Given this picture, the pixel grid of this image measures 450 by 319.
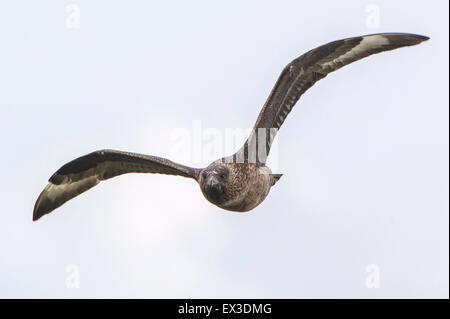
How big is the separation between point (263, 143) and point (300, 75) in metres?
1.12

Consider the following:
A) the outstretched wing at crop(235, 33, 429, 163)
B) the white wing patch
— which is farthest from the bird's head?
the white wing patch

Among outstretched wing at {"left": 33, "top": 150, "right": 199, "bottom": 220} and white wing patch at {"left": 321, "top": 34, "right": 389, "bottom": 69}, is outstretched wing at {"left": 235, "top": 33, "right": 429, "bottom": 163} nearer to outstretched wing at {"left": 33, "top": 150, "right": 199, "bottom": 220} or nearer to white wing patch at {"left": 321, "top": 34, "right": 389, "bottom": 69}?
white wing patch at {"left": 321, "top": 34, "right": 389, "bottom": 69}

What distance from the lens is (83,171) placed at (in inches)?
664

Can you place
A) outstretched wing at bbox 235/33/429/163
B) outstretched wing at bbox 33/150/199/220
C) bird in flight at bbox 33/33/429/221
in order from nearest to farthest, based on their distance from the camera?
1. bird in flight at bbox 33/33/429/221
2. outstretched wing at bbox 235/33/429/163
3. outstretched wing at bbox 33/150/199/220

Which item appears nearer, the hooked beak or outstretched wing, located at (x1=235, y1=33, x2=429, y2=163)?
the hooked beak

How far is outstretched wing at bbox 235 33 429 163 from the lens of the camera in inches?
596

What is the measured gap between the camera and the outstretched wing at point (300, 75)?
15.1 meters

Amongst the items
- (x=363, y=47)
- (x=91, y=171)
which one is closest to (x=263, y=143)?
(x=363, y=47)

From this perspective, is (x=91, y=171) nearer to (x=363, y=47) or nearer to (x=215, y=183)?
(x=215, y=183)

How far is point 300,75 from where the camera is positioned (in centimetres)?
1533

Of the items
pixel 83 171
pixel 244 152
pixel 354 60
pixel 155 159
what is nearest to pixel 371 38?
pixel 354 60

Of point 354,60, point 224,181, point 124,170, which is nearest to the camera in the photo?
point 224,181
